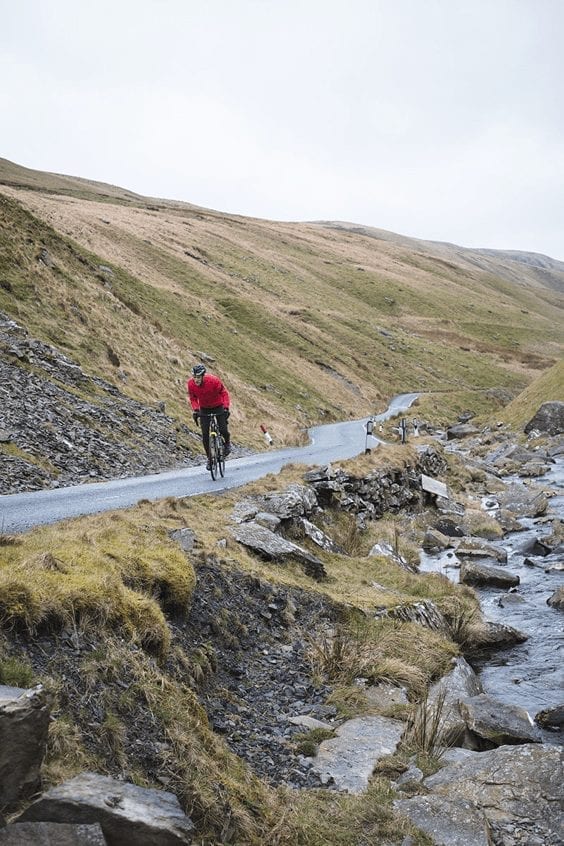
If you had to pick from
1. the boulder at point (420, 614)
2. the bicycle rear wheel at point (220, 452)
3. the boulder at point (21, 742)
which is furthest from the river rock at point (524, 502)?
the boulder at point (21, 742)

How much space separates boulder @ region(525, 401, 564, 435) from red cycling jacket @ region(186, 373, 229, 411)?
35.7 metres

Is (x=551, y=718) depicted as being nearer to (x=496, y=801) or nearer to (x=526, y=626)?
(x=496, y=801)

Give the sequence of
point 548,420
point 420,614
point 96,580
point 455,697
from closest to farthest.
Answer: point 96,580, point 455,697, point 420,614, point 548,420

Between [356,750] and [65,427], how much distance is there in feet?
55.6

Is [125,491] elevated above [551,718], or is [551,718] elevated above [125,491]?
[125,491]

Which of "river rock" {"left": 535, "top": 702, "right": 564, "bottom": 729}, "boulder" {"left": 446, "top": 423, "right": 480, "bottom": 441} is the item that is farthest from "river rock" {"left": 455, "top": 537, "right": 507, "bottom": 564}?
"boulder" {"left": 446, "top": 423, "right": 480, "bottom": 441}

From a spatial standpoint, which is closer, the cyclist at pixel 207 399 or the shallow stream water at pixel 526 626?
the shallow stream water at pixel 526 626

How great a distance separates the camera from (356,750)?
9.05 m

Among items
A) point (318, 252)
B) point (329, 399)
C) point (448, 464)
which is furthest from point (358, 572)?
point (318, 252)

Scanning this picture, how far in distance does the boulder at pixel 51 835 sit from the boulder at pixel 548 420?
4850cm

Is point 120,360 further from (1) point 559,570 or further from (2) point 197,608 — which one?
(2) point 197,608

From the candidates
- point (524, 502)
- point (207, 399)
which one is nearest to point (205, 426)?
point (207, 399)

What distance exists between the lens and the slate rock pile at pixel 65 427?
66.4 ft

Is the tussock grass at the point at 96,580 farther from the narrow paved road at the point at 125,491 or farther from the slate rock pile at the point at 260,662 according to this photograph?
the narrow paved road at the point at 125,491
